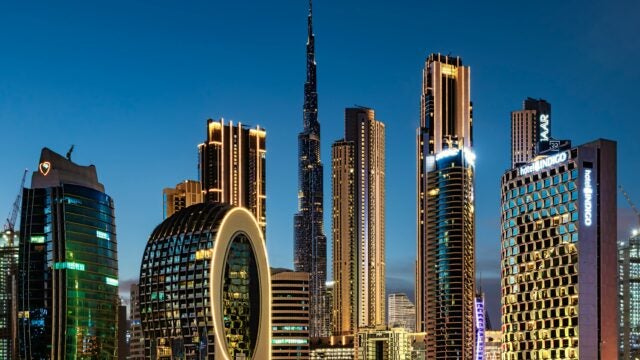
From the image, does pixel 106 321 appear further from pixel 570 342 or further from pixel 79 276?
pixel 570 342

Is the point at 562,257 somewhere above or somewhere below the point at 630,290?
above

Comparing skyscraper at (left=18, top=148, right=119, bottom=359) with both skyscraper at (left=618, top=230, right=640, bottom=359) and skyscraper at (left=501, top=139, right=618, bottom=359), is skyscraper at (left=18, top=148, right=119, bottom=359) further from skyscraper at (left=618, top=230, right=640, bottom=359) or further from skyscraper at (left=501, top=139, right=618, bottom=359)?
skyscraper at (left=618, top=230, right=640, bottom=359)

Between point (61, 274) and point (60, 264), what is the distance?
1.68 m

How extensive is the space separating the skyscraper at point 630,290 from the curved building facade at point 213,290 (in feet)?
207

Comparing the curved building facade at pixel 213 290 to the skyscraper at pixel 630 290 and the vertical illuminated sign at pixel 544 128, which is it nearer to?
the vertical illuminated sign at pixel 544 128

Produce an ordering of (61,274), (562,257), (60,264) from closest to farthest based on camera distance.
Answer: (562,257) → (61,274) → (60,264)

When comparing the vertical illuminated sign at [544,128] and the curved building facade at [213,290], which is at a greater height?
the vertical illuminated sign at [544,128]

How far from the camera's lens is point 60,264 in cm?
17125

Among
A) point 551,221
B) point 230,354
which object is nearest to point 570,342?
point 551,221

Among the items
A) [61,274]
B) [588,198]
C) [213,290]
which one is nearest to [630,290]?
[588,198]

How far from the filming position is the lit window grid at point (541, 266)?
124 metres

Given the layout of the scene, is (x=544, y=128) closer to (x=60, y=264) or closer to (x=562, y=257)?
(x=562, y=257)

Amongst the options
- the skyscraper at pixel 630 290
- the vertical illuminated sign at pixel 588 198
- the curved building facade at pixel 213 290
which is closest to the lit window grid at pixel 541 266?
the vertical illuminated sign at pixel 588 198

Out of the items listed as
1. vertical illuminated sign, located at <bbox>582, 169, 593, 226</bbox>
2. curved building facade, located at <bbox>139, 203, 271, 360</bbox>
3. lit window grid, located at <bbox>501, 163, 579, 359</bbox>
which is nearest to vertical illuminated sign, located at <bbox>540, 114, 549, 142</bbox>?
lit window grid, located at <bbox>501, 163, 579, 359</bbox>
